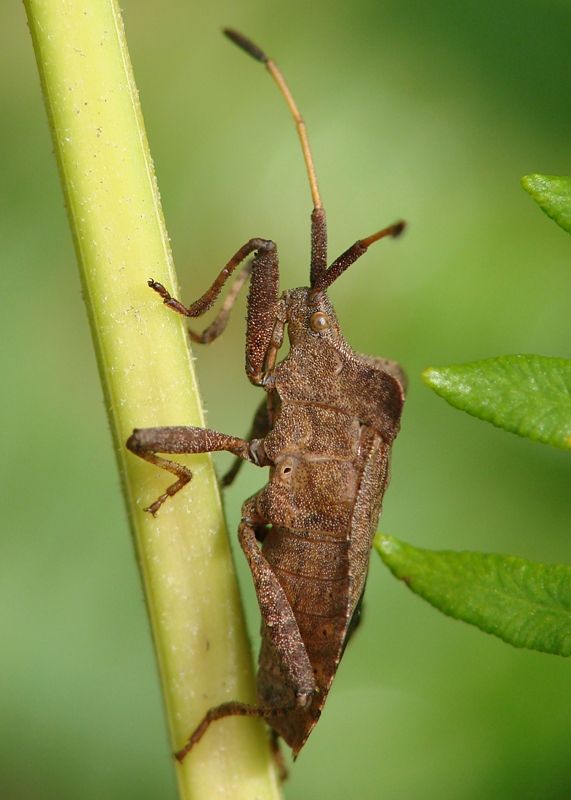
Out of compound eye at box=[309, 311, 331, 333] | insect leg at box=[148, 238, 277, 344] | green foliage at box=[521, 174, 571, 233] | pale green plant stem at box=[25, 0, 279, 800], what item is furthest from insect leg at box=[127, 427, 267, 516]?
green foliage at box=[521, 174, 571, 233]

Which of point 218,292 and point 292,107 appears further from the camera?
point 218,292

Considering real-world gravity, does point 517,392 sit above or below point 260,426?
above

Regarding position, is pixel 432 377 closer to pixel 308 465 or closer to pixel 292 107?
pixel 308 465

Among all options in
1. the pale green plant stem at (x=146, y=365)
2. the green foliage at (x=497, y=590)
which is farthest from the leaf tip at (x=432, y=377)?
the pale green plant stem at (x=146, y=365)

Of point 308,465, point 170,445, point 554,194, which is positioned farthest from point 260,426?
point 554,194

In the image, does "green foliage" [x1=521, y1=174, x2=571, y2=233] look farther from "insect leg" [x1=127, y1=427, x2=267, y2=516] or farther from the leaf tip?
"insect leg" [x1=127, y1=427, x2=267, y2=516]

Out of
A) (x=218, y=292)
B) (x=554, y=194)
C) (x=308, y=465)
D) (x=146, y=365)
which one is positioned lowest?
(x=308, y=465)

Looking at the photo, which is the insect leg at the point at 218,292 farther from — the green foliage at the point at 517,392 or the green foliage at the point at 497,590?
the green foliage at the point at 497,590

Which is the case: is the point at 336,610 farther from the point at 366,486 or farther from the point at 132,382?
the point at 132,382
